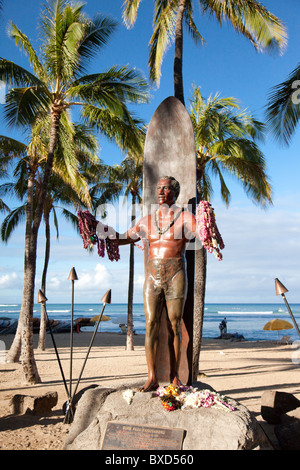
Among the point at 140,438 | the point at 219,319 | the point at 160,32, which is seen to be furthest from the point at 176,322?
the point at 219,319

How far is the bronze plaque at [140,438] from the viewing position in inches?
154

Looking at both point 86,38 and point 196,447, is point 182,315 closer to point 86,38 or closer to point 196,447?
point 196,447

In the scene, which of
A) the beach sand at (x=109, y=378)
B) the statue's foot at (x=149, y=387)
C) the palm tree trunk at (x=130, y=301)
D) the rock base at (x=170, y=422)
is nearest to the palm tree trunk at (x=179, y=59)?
the beach sand at (x=109, y=378)

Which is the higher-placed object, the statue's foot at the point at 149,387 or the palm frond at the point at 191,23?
the palm frond at the point at 191,23

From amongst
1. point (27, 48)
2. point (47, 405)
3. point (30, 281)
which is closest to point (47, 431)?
point (47, 405)

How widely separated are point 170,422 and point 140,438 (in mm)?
331

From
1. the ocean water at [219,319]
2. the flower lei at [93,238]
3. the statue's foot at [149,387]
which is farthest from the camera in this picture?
the ocean water at [219,319]

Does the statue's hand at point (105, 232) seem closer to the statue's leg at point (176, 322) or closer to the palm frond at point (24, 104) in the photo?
the statue's leg at point (176, 322)

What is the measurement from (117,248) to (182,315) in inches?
47.8

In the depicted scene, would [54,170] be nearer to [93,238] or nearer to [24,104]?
[24,104]

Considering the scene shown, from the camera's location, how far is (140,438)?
4.02 m

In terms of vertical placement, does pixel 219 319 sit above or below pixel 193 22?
below

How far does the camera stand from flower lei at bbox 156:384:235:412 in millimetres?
4219

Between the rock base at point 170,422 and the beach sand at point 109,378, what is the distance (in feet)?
2.33
